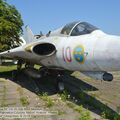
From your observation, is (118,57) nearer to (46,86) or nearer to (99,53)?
(99,53)

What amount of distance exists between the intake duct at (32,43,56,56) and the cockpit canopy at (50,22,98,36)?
0.63 meters

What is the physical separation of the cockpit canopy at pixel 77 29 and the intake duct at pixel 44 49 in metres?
0.63

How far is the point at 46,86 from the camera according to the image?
31.9ft

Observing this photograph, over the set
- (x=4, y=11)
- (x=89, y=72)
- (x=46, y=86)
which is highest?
(x=4, y=11)

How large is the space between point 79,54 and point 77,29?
1.42 metres

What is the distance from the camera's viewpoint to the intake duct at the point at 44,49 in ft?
24.5

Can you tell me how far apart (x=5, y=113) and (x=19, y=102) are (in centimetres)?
117

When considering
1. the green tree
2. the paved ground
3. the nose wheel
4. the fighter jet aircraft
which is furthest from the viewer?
the green tree

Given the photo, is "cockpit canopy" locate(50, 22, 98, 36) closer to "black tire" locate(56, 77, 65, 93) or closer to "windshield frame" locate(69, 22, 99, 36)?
"windshield frame" locate(69, 22, 99, 36)

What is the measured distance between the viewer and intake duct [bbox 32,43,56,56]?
7.46 metres

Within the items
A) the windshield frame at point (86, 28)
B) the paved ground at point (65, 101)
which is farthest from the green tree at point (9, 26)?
the windshield frame at point (86, 28)

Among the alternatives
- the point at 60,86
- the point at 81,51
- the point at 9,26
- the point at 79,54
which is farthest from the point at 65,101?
the point at 9,26

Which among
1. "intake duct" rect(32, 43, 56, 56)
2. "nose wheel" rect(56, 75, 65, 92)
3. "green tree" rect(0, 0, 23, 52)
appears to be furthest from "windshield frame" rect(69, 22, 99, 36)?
"green tree" rect(0, 0, 23, 52)

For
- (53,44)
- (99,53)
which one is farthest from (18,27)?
(99,53)
